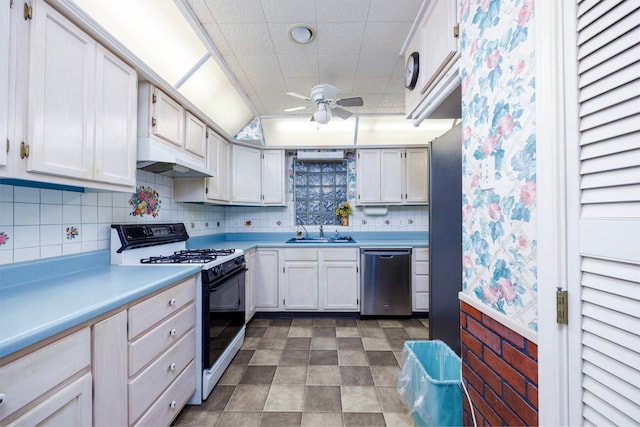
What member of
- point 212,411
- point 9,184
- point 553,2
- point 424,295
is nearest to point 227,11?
point 9,184

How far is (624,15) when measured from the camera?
583mm

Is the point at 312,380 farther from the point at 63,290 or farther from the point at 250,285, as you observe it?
the point at 63,290

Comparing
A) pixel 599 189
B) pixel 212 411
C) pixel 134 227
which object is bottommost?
pixel 212 411

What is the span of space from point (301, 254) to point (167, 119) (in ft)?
6.44

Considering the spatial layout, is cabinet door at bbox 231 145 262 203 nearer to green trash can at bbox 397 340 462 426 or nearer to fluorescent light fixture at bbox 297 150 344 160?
fluorescent light fixture at bbox 297 150 344 160

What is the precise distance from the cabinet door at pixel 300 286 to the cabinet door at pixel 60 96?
89.0 inches

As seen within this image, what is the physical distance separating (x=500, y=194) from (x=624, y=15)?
516 mm

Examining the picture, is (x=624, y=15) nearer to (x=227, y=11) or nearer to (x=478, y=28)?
(x=478, y=28)

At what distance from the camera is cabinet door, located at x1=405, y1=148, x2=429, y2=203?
349cm

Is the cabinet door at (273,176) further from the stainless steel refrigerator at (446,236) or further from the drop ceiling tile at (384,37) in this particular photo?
the stainless steel refrigerator at (446,236)

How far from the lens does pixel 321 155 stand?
3.61 metres

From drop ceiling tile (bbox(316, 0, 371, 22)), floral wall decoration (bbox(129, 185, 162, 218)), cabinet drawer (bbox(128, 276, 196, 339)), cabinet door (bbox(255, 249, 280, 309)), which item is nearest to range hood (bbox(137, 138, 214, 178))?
floral wall decoration (bbox(129, 185, 162, 218))

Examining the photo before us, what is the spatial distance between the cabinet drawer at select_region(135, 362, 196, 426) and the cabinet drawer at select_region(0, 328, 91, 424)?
1.74 ft

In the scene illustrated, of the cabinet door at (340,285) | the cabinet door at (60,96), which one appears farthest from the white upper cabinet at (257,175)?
the cabinet door at (60,96)
